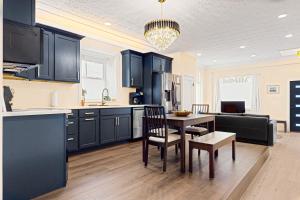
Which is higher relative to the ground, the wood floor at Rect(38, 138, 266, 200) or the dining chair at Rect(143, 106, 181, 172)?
the dining chair at Rect(143, 106, 181, 172)

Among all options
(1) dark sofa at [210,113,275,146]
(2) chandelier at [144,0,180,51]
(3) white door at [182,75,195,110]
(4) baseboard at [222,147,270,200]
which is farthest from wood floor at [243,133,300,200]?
(3) white door at [182,75,195,110]

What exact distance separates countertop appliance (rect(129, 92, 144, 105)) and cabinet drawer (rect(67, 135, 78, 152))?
2112mm

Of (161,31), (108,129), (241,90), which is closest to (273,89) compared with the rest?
(241,90)

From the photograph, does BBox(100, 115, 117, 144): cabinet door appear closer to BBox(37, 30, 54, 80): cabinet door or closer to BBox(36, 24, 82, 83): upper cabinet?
BBox(36, 24, 82, 83): upper cabinet

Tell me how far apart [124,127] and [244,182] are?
9.10 feet

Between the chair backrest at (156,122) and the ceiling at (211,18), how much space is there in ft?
6.36

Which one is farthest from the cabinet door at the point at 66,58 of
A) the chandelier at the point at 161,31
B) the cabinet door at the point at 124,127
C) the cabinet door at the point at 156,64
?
the cabinet door at the point at 156,64

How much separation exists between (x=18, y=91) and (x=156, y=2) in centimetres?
289

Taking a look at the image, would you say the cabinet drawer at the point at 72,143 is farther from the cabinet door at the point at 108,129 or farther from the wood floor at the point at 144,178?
the cabinet door at the point at 108,129

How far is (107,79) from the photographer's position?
200 inches

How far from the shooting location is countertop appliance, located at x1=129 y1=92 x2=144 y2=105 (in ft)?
17.6

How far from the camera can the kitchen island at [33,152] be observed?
1.76 metres

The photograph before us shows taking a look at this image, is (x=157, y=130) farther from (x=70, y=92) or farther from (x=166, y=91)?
(x=166, y=91)

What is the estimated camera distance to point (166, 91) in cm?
554
